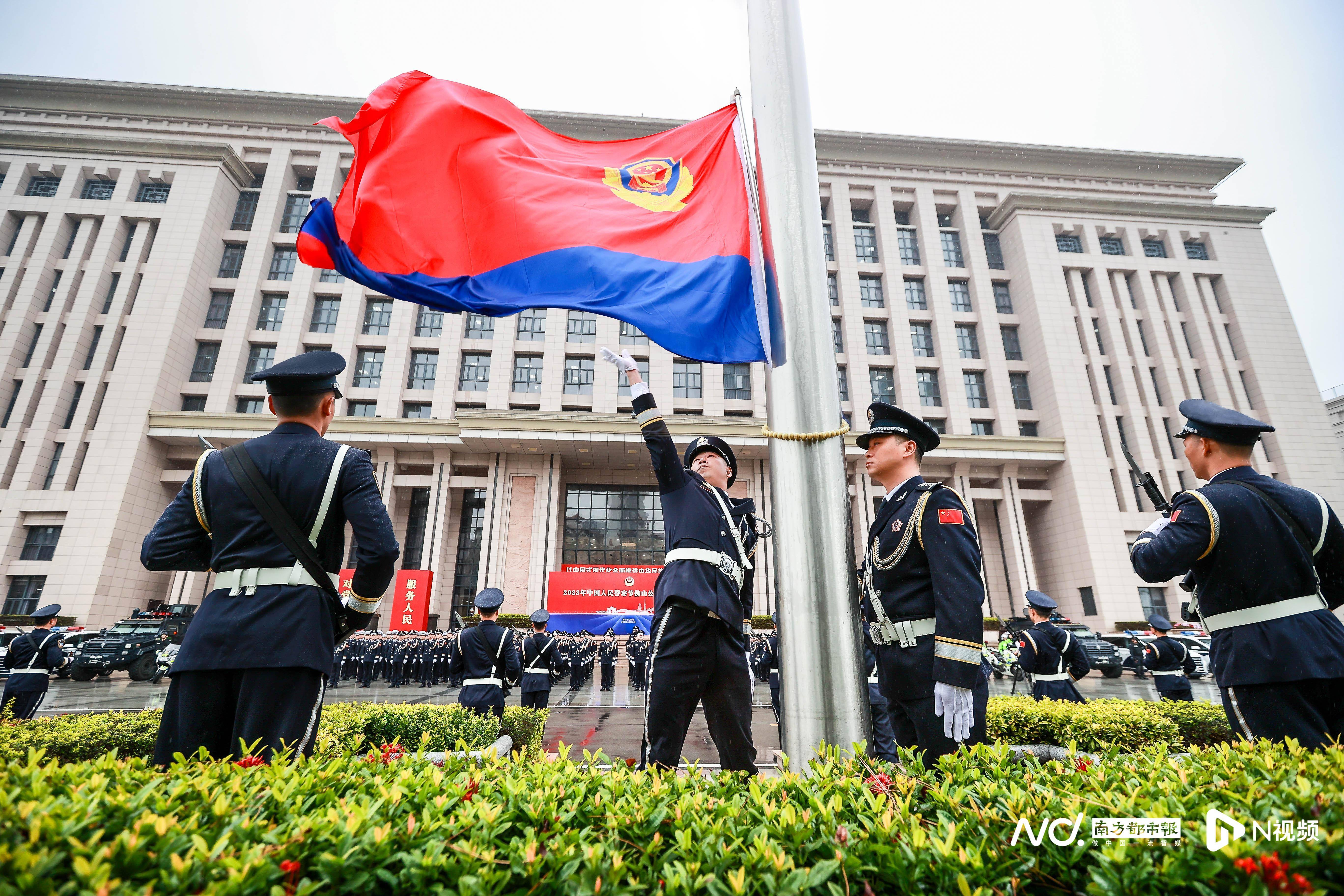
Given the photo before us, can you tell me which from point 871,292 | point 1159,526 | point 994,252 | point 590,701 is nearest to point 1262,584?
point 1159,526

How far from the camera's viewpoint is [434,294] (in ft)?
13.2

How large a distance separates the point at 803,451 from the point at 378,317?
32538mm

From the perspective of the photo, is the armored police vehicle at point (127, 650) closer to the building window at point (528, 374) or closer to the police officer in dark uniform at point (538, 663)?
the police officer in dark uniform at point (538, 663)

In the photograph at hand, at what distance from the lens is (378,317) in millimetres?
30953

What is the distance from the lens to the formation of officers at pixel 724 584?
8.06 ft

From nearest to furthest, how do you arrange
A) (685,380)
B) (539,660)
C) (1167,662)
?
1. (1167,662)
2. (539,660)
3. (685,380)

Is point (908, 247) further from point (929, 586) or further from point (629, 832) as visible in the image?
point (629, 832)

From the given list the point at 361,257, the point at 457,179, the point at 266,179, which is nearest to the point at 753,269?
the point at 457,179

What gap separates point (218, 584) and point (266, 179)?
122 feet

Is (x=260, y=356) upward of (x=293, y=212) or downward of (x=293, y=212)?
downward

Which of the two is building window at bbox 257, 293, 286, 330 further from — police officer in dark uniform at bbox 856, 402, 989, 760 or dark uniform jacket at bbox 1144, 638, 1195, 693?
dark uniform jacket at bbox 1144, 638, 1195, 693

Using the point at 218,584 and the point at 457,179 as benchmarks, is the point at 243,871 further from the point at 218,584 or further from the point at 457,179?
the point at 457,179

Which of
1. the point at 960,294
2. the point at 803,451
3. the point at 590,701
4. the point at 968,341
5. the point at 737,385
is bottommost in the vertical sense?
the point at 590,701

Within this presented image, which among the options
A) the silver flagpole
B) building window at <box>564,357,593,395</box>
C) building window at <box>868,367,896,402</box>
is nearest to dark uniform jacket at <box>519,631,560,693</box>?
the silver flagpole
